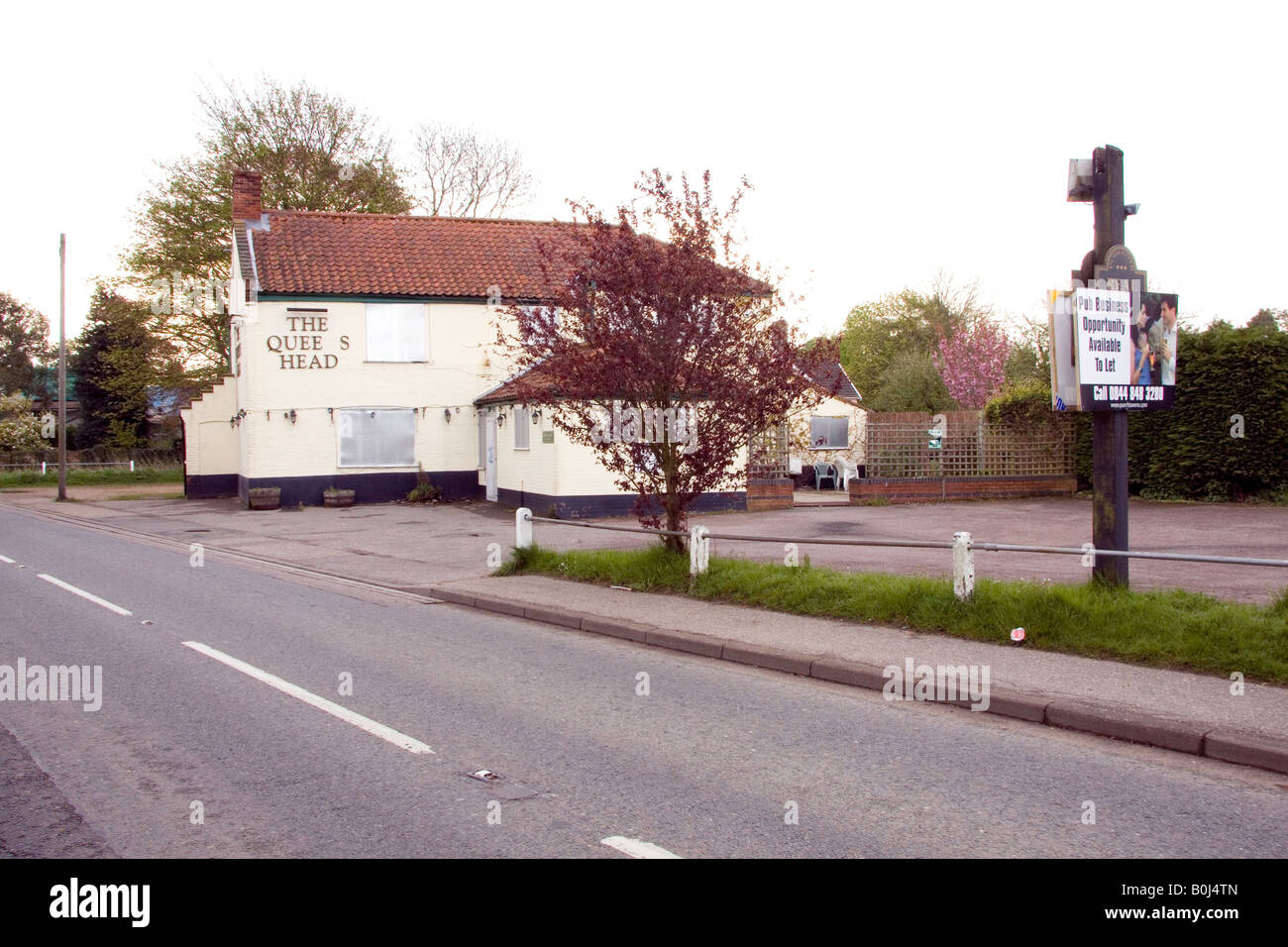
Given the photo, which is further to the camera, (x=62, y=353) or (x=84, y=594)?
(x=62, y=353)

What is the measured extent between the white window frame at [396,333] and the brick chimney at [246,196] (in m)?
6.17

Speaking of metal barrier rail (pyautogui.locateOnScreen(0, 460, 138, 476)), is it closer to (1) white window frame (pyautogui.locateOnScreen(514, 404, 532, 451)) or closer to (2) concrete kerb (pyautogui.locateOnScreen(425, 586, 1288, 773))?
(1) white window frame (pyautogui.locateOnScreen(514, 404, 532, 451))

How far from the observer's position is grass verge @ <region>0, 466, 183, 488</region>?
45.4 metres

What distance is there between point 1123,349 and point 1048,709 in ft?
12.5

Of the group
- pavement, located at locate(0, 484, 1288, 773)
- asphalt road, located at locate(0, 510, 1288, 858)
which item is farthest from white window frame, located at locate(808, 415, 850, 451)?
asphalt road, located at locate(0, 510, 1288, 858)

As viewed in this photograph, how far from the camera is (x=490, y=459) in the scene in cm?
2833

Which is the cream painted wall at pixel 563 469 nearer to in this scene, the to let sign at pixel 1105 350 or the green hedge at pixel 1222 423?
the green hedge at pixel 1222 423

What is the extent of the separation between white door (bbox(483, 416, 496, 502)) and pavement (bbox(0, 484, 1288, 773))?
5.34 meters

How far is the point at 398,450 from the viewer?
95.0 ft

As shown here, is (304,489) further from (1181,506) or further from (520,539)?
(1181,506)

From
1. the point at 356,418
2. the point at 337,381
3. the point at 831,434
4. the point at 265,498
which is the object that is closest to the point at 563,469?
the point at 356,418
